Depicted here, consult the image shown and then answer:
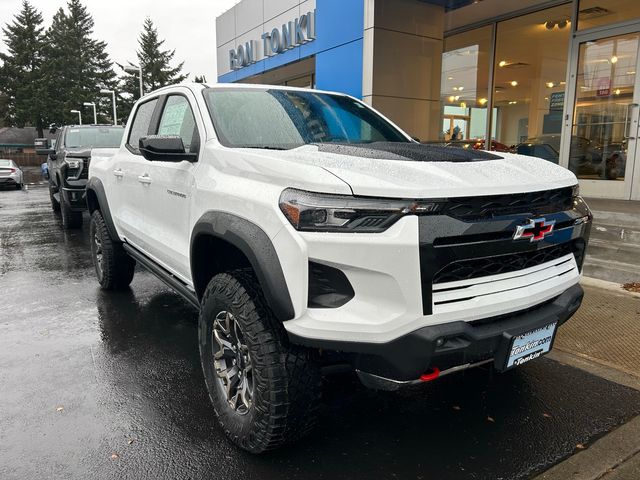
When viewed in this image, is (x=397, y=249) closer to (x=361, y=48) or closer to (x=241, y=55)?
(x=361, y=48)

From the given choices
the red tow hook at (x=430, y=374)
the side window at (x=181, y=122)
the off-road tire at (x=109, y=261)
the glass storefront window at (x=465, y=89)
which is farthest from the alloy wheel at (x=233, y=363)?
the glass storefront window at (x=465, y=89)

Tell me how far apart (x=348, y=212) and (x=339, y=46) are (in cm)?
962

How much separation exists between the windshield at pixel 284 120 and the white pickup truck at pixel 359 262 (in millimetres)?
34

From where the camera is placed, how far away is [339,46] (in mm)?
10859

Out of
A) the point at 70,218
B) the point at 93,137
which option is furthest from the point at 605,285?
the point at 93,137

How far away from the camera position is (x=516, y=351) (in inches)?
91.1

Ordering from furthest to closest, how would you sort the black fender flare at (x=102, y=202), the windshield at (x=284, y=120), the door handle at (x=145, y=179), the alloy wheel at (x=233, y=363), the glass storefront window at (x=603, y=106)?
the glass storefront window at (x=603, y=106)
the black fender flare at (x=102, y=202)
the door handle at (x=145, y=179)
the windshield at (x=284, y=120)
the alloy wheel at (x=233, y=363)

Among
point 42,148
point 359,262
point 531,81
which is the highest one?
point 531,81

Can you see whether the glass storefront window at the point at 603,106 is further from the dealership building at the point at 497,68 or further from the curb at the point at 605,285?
the curb at the point at 605,285

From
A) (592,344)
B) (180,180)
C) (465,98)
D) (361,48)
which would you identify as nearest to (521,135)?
(465,98)

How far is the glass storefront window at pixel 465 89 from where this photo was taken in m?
11.9

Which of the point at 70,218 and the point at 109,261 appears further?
the point at 70,218

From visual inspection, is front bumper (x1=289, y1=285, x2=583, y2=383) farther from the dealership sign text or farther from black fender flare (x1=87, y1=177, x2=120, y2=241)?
the dealership sign text

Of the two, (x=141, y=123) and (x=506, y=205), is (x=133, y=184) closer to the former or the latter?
(x=141, y=123)
